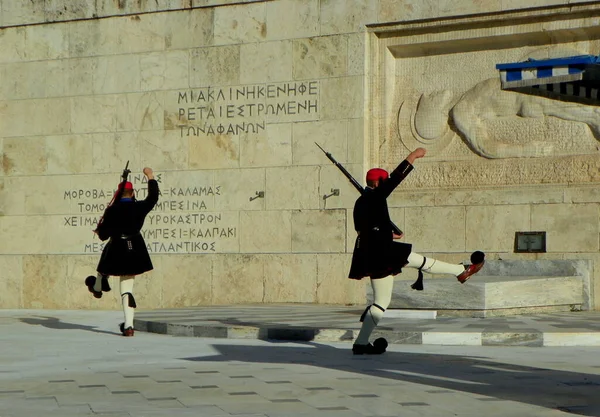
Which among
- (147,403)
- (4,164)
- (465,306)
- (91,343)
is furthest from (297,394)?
(4,164)

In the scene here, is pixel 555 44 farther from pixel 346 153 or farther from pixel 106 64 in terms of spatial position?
pixel 106 64

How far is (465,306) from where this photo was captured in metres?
13.0

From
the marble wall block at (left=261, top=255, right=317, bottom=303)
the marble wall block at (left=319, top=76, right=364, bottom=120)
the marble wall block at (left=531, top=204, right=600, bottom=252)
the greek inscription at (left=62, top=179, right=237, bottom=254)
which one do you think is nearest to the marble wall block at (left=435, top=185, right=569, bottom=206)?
the marble wall block at (left=531, top=204, right=600, bottom=252)

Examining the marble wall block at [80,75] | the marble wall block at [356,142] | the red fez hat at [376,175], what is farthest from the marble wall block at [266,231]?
the red fez hat at [376,175]

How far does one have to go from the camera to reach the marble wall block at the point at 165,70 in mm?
17469

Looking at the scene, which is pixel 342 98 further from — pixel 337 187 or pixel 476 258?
pixel 476 258

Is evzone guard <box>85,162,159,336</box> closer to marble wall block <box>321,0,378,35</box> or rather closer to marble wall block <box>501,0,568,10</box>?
marble wall block <box>321,0,378,35</box>

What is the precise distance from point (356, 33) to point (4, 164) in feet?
20.0

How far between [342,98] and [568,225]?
12.0 ft

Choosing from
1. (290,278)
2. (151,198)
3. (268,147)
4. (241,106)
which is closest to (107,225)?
(151,198)

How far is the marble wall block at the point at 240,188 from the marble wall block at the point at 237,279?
756 millimetres

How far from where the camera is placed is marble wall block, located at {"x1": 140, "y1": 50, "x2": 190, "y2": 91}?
17469 mm

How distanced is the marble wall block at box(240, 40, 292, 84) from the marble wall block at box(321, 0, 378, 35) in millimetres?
654

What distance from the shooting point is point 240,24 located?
17141mm
